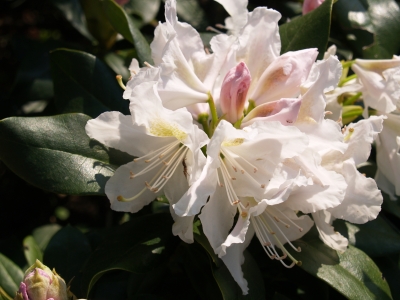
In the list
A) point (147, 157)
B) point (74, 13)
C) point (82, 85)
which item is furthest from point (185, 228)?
point (74, 13)

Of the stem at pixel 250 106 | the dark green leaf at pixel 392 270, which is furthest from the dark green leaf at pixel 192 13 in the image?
the dark green leaf at pixel 392 270

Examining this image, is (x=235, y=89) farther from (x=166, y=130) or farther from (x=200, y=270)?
(x=200, y=270)

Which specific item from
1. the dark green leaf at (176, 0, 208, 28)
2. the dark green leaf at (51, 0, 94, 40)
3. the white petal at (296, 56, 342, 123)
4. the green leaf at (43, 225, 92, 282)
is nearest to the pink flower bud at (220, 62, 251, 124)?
→ the white petal at (296, 56, 342, 123)

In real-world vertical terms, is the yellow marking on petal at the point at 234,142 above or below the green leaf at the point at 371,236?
above

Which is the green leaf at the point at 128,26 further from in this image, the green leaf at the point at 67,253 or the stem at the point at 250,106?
the green leaf at the point at 67,253

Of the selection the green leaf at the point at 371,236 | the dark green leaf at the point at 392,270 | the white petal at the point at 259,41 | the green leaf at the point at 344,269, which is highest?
the white petal at the point at 259,41

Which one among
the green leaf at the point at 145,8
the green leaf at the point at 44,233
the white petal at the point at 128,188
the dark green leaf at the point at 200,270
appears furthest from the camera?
the green leaf at the point at 145,8

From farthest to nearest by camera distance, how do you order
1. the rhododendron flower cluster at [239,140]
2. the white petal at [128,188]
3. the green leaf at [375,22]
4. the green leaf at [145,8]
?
the green leaf at [145,8], the green leaf at [375,22], the white petal at [128,188], the rhododendron flower cluster at [239,140]

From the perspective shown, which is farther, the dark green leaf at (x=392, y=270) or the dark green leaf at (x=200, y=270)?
the dark green leaf at (x=392, y=270)
